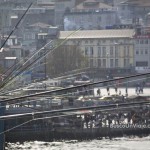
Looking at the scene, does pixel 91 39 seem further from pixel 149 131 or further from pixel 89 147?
pixel 89 147

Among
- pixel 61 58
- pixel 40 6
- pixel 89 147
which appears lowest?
pixel 89 147

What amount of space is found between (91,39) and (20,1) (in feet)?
69.6

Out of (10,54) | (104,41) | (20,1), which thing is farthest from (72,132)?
(20,1)

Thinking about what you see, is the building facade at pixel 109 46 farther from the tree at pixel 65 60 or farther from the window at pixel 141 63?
the tree at pixel 65 60

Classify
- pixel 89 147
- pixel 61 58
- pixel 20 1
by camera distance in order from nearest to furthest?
pixel 89 147 < pixel 61 58 < pixel 20 1

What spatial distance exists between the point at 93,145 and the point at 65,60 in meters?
32.6

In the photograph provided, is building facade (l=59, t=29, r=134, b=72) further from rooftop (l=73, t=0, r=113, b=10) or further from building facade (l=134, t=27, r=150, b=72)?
rooftop (l=73, t=0, r=113, b=10)

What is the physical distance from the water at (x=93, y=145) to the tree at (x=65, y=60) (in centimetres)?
2629

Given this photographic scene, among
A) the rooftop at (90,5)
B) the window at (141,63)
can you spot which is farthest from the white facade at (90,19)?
the window at (141,63)

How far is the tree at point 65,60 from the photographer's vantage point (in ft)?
195

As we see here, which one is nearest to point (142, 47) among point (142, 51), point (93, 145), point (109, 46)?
point (142, 51)

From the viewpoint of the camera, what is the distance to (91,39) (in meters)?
70.8

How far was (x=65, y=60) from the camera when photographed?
62000mm

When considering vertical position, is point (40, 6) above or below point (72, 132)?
above
